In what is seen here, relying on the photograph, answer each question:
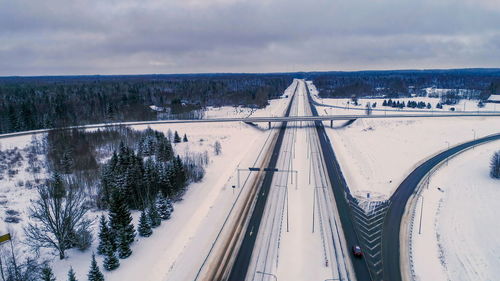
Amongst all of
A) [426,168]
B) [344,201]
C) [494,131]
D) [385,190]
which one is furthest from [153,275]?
[494,131]

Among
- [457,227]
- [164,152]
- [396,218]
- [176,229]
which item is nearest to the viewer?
[176,229]

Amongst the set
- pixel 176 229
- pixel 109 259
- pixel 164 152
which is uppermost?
pixel 164 152

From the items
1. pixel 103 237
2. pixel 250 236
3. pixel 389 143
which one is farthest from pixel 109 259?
pixel 389 143

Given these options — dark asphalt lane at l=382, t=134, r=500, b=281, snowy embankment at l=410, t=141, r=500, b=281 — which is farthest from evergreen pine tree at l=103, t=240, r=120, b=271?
snowy embankment at l=410, t=141, r=500, b=281

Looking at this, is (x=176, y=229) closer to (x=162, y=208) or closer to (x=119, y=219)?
(x=162, y=208)

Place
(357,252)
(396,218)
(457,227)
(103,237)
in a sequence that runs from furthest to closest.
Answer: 1. (396,218)
2. (457,227)
3. (357,252)
4. (103,237)

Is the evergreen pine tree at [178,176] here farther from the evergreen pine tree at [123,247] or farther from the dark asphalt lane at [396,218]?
the dark asphalt lane at [396,218]

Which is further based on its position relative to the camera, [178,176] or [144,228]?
[178,176]

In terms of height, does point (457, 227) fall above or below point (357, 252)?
below
